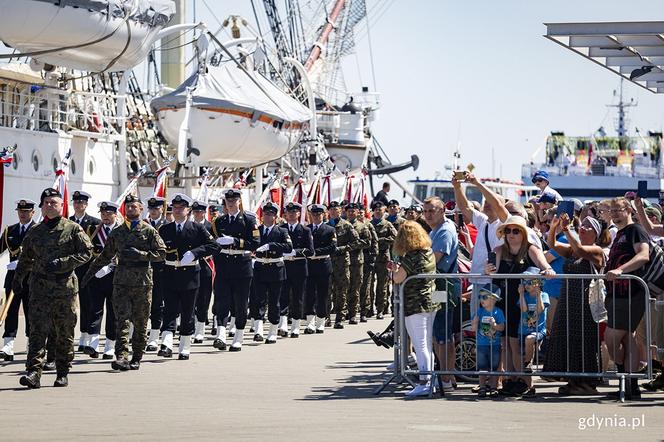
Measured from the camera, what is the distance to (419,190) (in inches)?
1998

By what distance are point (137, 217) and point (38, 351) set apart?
8.54ft

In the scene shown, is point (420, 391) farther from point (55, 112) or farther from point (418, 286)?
point (55, 112)

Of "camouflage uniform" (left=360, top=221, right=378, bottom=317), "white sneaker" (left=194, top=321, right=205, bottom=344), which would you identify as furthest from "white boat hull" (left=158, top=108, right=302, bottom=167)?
"white sneaker" (left=194, top=321, right=205, bottom=344)

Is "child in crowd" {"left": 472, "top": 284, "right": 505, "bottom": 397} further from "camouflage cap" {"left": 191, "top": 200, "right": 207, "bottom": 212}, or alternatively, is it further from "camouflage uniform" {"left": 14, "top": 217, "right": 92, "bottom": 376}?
"camouflage cap" {"left": 191, "top": 200, "right": 207, "bottom": 212}

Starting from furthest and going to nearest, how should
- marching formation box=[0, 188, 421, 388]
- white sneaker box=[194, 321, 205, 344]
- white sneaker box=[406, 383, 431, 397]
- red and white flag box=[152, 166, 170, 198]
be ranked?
red and white flag box=[152, 166, 170, 198], white sneaker box=[194, 321, 205, 344], marching formation box=[0, 188, 421, 388], white sneaker box=[406, 383, 431, 397]

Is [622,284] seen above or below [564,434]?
above

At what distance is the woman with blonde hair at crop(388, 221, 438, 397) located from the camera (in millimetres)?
12227

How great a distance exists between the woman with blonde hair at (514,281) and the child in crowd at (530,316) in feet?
0.17

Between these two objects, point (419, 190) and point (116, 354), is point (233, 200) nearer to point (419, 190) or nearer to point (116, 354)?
point (116, 354)

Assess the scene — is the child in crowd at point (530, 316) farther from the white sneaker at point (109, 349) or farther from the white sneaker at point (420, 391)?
the white sneaker at point (109, 349)

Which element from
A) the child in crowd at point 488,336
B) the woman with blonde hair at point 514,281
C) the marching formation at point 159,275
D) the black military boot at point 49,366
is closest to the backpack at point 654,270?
the woman with blonde hair at point 514,281

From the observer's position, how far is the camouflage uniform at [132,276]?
47.6ft

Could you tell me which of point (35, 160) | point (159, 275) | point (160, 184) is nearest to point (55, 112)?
point (35, 160)

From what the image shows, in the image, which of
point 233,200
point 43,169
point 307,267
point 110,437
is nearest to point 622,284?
point 110,437
